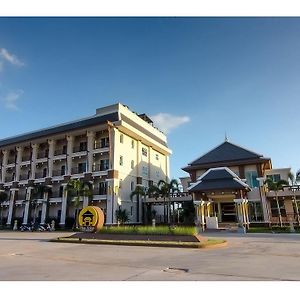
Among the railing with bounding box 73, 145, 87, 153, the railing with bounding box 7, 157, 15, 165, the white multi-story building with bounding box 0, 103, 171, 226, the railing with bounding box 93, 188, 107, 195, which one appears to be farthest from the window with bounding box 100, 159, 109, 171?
the railing with bounding box 7, 157, 15, 165

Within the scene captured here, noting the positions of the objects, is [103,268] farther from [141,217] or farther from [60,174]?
[60,174]

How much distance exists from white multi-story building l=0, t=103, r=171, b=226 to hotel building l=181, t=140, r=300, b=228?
→ 28.5ft

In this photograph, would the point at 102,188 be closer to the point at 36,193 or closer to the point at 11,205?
the point at 36,193

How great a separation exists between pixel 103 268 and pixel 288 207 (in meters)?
30.0

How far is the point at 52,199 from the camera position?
131 ft

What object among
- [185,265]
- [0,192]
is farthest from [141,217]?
[185,265]

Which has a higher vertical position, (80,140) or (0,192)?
(80,140)

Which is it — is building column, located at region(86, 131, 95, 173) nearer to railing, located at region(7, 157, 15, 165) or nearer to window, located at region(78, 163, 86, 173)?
window, located at region(78, 163, 86, 173)

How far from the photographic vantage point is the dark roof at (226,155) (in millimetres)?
35125

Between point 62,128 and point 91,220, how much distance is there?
23553mm

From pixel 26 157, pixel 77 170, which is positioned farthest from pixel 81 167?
pixel 26 157

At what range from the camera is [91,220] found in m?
20.8

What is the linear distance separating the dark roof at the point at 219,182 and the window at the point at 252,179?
375 centimetres

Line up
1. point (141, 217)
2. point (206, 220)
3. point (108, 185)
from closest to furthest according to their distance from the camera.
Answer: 1. point (206, 220)
2. point (108, 185)
3. point (141, 217)
